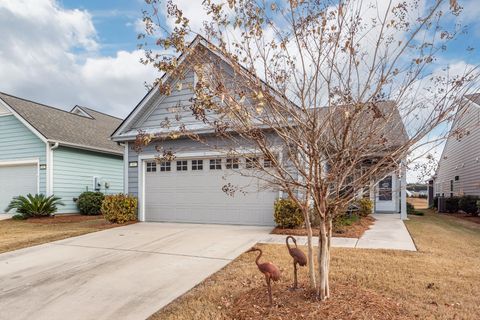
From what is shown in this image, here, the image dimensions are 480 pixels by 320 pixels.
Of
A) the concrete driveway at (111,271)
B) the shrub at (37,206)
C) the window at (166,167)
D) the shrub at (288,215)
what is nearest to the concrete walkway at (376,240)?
the shrub at (288,215)

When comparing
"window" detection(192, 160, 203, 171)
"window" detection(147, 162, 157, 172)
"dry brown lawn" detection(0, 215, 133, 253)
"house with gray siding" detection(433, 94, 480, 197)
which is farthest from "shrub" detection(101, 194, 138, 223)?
"house with gray siding" detection(433, 94, 480, 197)

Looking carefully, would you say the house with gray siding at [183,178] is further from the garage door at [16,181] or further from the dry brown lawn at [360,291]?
the garage door at [16,181]

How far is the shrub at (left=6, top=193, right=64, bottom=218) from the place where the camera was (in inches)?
A: 522

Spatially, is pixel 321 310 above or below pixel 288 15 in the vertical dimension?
below

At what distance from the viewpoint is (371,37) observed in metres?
3.69

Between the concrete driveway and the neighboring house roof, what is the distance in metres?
7.11

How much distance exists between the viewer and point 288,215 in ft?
31.1

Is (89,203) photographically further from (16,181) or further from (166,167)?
(166,167)

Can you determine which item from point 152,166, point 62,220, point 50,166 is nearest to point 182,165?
point 152,166

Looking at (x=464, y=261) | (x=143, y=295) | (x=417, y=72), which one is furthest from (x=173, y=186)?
(x=417, y=72)

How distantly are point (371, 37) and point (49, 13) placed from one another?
437 inches

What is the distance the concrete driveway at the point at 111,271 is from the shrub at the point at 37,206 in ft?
17.5

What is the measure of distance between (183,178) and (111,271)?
607 centimetres

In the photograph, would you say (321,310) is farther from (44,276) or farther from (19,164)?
(19,164)
